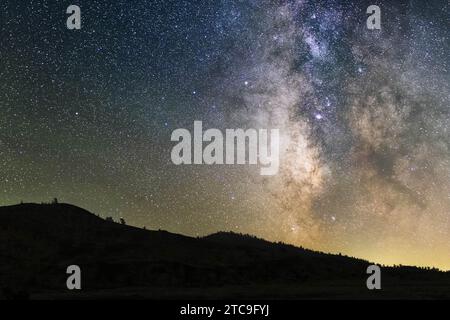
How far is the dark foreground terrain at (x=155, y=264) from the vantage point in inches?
2152

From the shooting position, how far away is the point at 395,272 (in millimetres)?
75375

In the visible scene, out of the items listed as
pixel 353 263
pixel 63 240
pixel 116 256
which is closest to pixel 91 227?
pixel 63 240

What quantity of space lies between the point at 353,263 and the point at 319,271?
11339 mm

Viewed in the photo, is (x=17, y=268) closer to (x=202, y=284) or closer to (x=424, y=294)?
(x=202, y=284)

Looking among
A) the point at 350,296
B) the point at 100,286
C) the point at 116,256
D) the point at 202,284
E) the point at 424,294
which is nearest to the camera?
the point at 350,296

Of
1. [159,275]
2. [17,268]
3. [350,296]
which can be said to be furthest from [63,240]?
[350,296]

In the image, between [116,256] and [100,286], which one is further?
[116,256]

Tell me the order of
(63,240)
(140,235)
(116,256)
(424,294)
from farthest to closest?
(140,235) → (63,240) → (116,256) → (424,294)

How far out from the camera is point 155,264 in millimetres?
69062

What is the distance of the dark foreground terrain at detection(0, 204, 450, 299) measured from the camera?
54.7 m

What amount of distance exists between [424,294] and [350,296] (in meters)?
7.17
